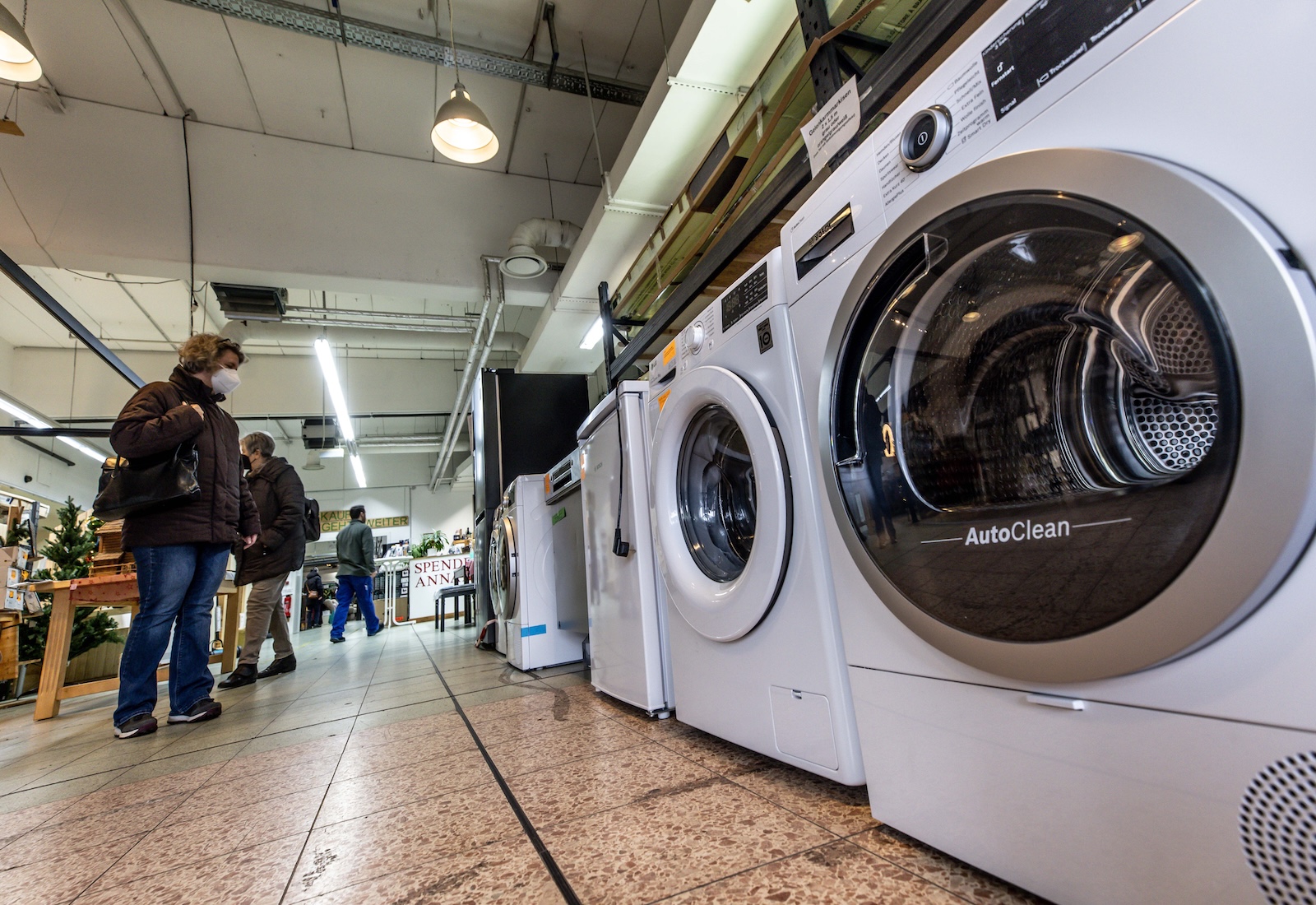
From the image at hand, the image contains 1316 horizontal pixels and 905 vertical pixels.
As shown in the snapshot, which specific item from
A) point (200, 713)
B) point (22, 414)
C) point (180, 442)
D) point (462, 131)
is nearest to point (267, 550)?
point (200, 713)

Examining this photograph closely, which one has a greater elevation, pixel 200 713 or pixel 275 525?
pixel 275 525

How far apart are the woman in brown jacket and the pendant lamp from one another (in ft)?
4.75

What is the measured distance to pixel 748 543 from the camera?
4.28 feet

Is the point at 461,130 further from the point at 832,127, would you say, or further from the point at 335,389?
the point at 335,389

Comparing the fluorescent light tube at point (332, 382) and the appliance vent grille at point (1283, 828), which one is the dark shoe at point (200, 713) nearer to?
the appliance vent grille at point (1283, 828)

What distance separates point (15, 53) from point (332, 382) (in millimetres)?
3502

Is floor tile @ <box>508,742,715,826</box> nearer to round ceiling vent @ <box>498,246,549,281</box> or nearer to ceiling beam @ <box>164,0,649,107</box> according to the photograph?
round ceiling vent @ <box>498,246,549,281</box>

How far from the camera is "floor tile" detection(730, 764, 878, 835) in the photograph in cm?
87

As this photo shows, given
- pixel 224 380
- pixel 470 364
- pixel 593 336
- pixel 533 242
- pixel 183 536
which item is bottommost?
pixel 183 536

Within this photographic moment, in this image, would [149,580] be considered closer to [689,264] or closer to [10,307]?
[689,264]

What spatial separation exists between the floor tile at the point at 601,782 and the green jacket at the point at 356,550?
17.8 ft

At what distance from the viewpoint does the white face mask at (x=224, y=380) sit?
2.26 m

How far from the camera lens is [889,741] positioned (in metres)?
0.78

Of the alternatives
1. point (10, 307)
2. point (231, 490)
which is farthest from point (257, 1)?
point (10, 307)
